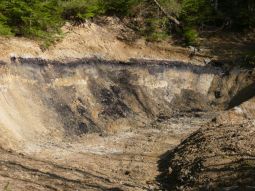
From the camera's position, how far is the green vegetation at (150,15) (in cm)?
2203

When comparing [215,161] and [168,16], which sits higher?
[168,16]

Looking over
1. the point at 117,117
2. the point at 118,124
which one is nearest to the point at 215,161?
the point at 118,124

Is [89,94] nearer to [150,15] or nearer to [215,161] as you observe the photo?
[150,15]

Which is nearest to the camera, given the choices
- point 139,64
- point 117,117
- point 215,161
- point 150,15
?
point 215,161

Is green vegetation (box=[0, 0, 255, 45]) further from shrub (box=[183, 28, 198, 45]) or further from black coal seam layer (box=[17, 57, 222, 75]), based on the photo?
black coal seam layer (box=[17, 57, 222, 75])

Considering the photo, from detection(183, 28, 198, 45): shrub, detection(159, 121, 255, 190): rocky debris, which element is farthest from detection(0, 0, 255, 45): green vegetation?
detection(159, 121, 255, 190): rocky debris

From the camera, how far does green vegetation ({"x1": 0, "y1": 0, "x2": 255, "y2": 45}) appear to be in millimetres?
22031

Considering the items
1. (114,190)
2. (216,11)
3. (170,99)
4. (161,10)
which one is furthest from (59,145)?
(216,11)

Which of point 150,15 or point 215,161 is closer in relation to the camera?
point 215,161

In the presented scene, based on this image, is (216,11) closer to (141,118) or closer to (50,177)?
(141,118)

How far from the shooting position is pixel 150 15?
1144 inches

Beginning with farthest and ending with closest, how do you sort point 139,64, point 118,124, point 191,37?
point 191,37 → point 139,64 → point 118,124

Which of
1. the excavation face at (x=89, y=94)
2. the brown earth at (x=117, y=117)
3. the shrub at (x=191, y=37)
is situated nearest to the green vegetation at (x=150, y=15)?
the shrub at (x=191, y=37)

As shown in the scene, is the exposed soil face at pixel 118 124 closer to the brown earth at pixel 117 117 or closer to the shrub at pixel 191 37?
the brown earth at pixel 117 117
